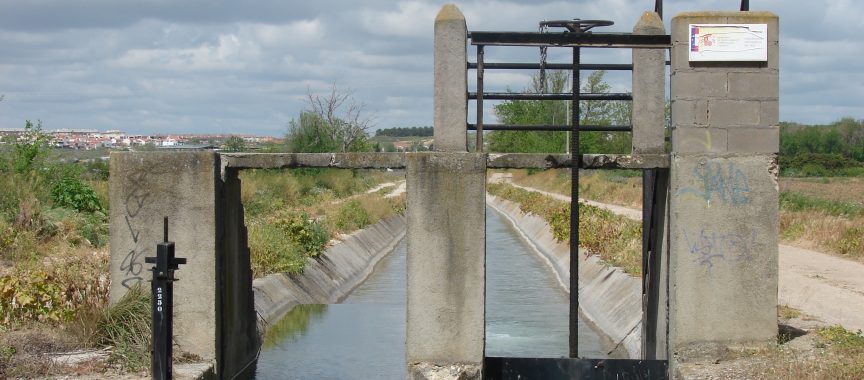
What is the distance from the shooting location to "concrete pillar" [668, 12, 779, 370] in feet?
36.4

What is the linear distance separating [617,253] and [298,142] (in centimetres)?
3781

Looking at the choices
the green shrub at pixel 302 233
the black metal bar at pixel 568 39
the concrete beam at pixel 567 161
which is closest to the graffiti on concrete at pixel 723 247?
the concrete beam at pixel 567 161

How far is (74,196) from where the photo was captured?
26.0 meters

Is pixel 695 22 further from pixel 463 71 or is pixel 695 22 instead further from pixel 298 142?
pixel 298 142

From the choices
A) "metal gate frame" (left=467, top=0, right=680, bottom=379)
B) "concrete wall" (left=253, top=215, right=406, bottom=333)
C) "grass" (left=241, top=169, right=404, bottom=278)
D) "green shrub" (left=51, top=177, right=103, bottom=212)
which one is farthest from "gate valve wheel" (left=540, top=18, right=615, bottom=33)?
"green shrub" (left=51, top=177, right=103, bottom=212)

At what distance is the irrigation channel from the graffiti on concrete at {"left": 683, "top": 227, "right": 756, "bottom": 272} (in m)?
5.84

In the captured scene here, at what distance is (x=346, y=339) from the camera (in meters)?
19.0

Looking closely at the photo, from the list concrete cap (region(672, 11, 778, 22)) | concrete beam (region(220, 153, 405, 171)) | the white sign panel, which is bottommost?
concrete beam (region(220, 153, 405, 171))

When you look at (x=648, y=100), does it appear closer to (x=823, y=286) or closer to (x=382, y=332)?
(x=823, y=286)

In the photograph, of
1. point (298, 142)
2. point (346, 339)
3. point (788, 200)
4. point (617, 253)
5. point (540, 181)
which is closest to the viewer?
point (346, 339)

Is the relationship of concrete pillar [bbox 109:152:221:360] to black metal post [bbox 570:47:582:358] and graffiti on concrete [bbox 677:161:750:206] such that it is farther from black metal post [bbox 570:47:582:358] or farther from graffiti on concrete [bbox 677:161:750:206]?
graffiti on concrete [bbox 677:161:750:206]

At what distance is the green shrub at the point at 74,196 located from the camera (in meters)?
25.9

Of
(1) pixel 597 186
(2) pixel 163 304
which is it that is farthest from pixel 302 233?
(1) pixel 597 186

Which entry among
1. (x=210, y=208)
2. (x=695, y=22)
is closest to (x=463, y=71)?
(x=695, y=22)
